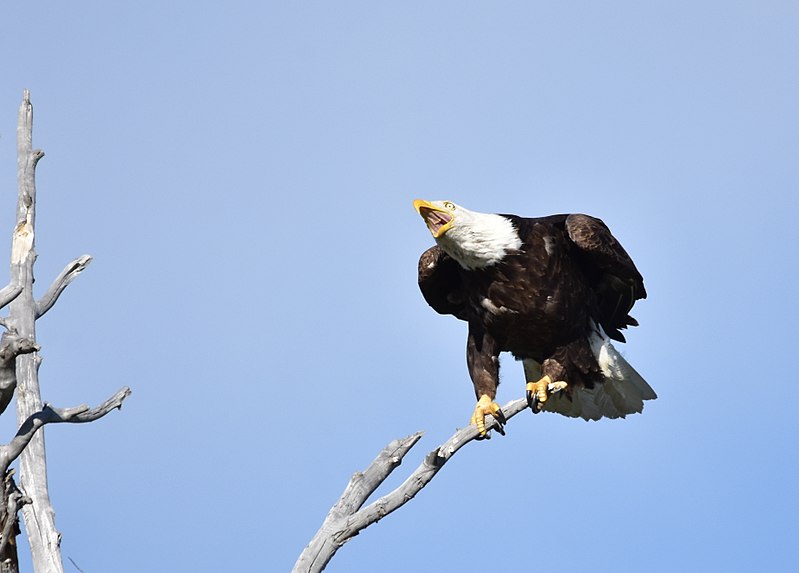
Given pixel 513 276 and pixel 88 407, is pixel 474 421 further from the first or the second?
pixel 88 407

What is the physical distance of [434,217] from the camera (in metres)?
7.81

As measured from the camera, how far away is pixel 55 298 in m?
6.96

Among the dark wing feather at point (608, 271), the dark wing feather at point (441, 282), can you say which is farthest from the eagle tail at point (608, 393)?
the dark wing feather at point (441, 282)

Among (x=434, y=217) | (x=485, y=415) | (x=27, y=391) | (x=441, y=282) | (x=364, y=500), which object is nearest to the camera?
(x=364, y=500)

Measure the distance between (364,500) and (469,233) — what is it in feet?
7.55

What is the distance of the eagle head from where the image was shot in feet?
25.6

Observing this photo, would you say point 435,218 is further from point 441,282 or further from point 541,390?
point 541,390

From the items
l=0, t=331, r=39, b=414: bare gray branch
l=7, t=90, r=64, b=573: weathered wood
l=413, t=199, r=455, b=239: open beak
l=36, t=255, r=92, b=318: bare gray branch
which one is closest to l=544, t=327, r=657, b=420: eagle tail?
l=413, t=199, r=455, b=239: open beak

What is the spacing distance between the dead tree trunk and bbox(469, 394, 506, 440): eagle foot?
2.32 metres

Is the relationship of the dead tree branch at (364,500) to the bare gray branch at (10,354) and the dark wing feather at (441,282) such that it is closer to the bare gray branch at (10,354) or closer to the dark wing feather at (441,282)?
the bare gray branch at (10,354)

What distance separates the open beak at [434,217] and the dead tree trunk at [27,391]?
2.09 meters

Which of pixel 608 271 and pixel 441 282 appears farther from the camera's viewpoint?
pixel 441 282

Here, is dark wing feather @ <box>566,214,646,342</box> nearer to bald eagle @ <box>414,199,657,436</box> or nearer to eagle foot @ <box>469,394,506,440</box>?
bald eagle @ <box>414,199,657,436</box>

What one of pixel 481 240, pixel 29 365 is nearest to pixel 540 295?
pixel 481 240
